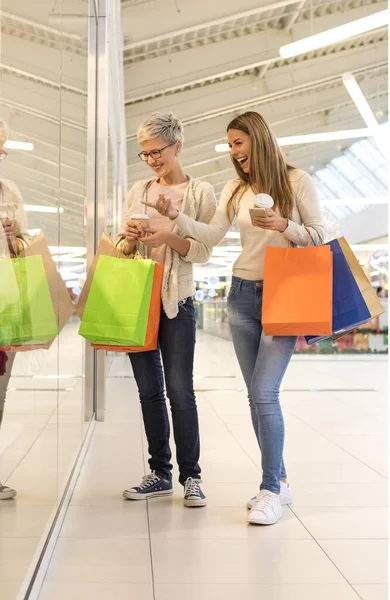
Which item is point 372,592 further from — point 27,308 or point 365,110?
point 365,110

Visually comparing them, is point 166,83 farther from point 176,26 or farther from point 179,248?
point 179,248

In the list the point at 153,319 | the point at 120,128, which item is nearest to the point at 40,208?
the point at 153,319

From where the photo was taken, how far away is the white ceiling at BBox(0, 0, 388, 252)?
2879 millimetres

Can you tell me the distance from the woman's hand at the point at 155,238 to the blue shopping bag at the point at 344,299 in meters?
0.60

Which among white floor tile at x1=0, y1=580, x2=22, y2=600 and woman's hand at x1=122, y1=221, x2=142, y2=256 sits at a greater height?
woman's hand at x1=122, y1=221, x2=142, y2=256

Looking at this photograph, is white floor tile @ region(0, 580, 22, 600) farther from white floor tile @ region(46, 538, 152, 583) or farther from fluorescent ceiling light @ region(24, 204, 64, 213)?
fluorescent ceiling light @ region(24, 204, 64, 213)

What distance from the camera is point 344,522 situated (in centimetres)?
299

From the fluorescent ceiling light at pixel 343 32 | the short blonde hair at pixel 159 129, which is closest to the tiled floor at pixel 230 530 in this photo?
the short blonde hair at pixel 159 129

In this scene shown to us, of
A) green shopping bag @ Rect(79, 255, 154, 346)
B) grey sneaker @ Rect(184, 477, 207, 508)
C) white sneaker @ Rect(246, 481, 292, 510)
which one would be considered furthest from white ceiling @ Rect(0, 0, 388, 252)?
white sneaker @ Rect(246, 481, 292, 510)

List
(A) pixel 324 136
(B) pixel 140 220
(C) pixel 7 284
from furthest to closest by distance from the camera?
(A) pixel 324 136, (B) pixel 140 220, (C) pixel 7 284

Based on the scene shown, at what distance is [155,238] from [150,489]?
1.02m

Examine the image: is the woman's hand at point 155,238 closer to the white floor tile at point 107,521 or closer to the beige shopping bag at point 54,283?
the beige shopping bag at point 54,283

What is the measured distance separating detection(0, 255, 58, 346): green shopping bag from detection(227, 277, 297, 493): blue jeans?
92cm

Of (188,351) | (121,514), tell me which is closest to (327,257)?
(188,351)
